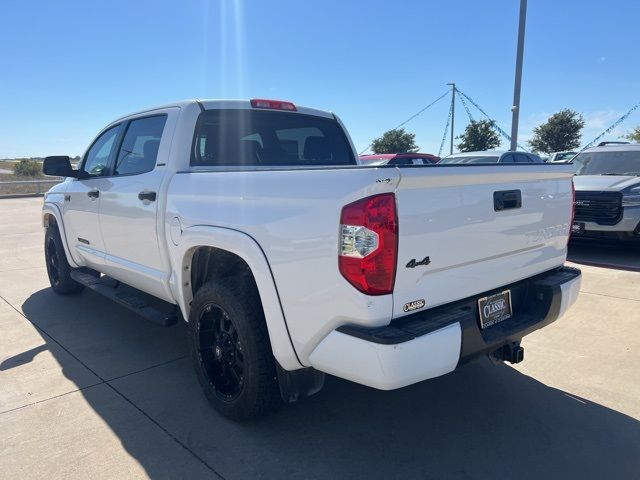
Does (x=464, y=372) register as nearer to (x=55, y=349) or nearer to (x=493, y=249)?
(x=493, y=249)

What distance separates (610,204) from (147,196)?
7088 millimetres

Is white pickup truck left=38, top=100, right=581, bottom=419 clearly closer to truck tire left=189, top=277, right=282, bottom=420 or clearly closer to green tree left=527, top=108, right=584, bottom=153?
truck tire left=189, top=277, right=282, bottom=420

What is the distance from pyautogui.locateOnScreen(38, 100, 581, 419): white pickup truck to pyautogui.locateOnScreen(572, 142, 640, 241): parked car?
5.31m

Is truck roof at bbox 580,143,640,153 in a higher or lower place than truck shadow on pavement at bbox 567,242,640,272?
higher

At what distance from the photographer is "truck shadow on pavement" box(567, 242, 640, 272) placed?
7208 mm

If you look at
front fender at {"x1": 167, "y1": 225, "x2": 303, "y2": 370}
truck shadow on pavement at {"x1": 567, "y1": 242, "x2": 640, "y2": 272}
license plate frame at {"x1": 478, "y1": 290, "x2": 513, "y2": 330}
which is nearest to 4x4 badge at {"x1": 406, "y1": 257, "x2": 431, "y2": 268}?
license plate frame at {"x1": 478, "y1": 290, "x2": 513, "y2": 330}

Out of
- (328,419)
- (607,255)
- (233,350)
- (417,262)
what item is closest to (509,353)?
(417,262)

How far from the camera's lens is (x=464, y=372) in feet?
12.0

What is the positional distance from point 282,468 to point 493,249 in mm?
1604

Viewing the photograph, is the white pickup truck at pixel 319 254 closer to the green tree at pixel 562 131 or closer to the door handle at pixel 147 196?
the door handle at pixel 147 196

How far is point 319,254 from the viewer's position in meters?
2.27

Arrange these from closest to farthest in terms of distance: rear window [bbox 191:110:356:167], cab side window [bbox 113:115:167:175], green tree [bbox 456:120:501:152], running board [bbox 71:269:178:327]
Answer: running board [bbox 71:269:178:327]
rear window [bbox 191:110:356:167]
cab side window [bbox 113:115:167:175]
green tree [bbox 456:120:501:152]

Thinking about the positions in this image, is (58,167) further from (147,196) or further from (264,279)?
(264,279)

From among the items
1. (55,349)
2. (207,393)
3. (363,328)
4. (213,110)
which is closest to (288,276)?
(363,328)
